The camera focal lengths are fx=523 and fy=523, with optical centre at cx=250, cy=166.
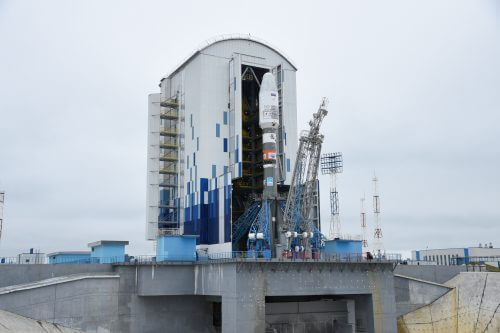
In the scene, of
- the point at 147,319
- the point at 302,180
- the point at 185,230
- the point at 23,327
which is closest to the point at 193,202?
the point at 185,230

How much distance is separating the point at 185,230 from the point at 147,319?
16.2 m

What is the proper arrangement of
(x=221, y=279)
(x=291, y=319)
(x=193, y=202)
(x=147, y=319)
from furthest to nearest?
(x=193, y=202), (x=291, y=319), (x=147, y=319), (x=221, y=279)

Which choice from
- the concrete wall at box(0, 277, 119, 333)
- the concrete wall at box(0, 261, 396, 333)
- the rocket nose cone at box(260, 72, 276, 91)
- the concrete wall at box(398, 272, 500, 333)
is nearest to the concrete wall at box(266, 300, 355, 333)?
the concrete wall at box(0, 261, 396, 333)

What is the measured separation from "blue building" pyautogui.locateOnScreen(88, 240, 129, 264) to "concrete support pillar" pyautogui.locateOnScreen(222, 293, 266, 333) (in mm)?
13508

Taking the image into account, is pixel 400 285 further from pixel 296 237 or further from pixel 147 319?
pixel 147 319

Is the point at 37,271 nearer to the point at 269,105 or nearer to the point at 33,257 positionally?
the point at 33,257

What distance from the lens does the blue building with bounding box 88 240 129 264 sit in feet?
158

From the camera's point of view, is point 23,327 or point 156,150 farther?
point 156,150

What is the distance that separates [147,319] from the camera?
145 ft

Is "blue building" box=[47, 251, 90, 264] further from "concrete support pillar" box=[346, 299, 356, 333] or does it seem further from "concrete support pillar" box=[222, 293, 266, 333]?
"concrete support pillar" box=[346, 299, 356, 333]

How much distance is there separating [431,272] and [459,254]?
3703 centimetres

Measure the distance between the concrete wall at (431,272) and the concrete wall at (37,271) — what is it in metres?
29.7

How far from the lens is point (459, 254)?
88062 millimetres

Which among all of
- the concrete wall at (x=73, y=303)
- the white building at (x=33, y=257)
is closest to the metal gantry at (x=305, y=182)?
the concrete wall at (x=73, y=303)
